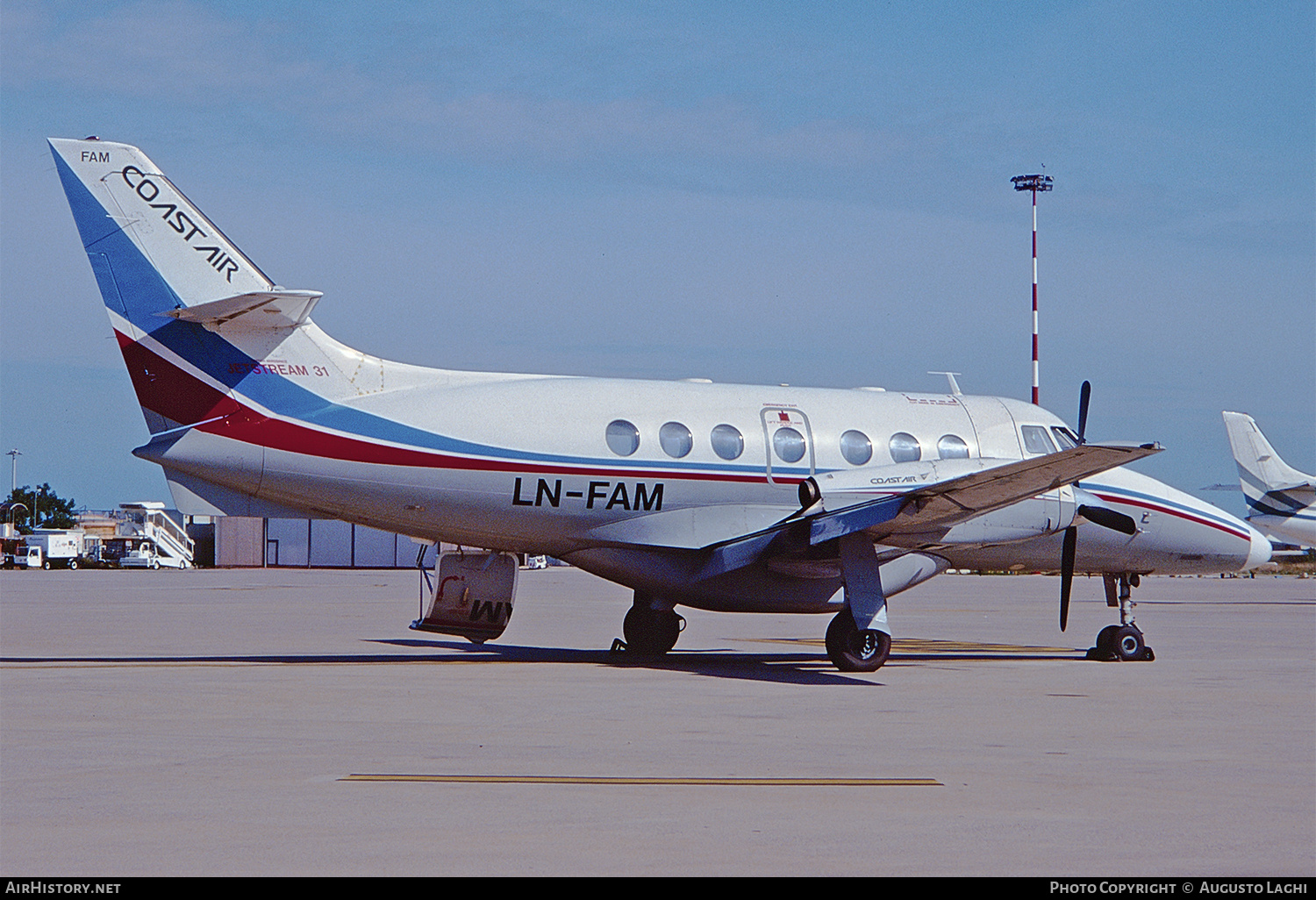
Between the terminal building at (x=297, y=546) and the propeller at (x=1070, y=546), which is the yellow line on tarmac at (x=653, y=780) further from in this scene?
the terminal building at (x=297, y=546)

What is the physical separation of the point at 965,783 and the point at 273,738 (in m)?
5.37

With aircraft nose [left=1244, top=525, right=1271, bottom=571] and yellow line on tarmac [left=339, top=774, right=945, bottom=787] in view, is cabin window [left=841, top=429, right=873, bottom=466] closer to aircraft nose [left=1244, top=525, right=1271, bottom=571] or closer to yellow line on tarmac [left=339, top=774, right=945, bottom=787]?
aircraft nose [left=1244, top=525, right=1271, bottom=571]

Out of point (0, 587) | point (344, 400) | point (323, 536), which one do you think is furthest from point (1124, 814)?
point (323, 536)

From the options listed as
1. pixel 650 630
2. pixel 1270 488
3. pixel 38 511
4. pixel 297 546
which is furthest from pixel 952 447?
pixel 38 511

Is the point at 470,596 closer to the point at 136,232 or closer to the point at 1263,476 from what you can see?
the point at 136,232

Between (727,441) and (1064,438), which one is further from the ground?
(1064,438)

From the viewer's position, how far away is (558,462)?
1797cm

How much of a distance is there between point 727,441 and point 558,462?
253 centimetres

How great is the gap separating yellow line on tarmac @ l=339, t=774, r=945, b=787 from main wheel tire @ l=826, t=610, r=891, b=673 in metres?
8.07

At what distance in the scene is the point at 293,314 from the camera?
56.2 feet

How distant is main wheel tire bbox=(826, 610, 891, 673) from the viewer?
57.2 feet

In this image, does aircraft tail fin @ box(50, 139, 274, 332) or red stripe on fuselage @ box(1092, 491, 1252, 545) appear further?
red stripe on fuselage @ box(1092, 491, 1252, 545)

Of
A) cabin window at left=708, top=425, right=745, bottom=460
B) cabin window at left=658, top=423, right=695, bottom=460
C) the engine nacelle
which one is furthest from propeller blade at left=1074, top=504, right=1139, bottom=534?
the engine nacelle
